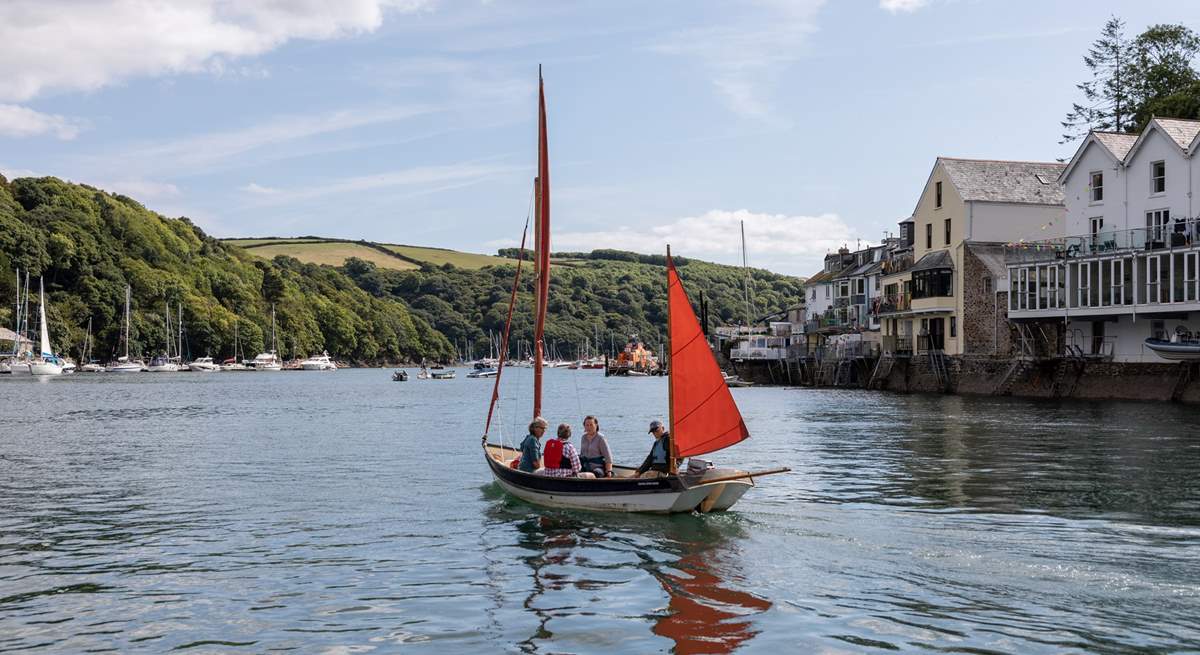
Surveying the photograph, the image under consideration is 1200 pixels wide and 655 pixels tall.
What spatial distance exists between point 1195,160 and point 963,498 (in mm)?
52805

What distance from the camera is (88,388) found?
11000 centimetres

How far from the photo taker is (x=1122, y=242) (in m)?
73.4

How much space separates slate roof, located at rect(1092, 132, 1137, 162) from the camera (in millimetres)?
77688

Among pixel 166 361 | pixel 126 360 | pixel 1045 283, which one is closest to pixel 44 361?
pixel 126 360

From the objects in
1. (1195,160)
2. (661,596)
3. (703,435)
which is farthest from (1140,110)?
(661,596)

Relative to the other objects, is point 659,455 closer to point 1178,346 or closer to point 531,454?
point 531,454

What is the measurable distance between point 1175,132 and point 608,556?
6598 cm

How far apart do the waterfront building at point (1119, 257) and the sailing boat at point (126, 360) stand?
136084 mm

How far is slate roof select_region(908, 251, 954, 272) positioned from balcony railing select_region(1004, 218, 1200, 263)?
7719mm

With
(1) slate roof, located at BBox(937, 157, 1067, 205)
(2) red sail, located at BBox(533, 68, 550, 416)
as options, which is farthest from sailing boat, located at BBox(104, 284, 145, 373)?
(2) red sail, located at BBox(533, 68, 550, 416)

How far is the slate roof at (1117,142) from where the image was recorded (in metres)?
77.7

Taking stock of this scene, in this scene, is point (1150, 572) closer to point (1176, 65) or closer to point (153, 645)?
point (153, 645)

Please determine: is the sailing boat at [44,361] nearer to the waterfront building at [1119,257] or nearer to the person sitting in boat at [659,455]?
the waterfront building at [1119,257]

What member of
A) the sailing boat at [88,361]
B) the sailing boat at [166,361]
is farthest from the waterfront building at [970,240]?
the sailing boat at [166,361]
